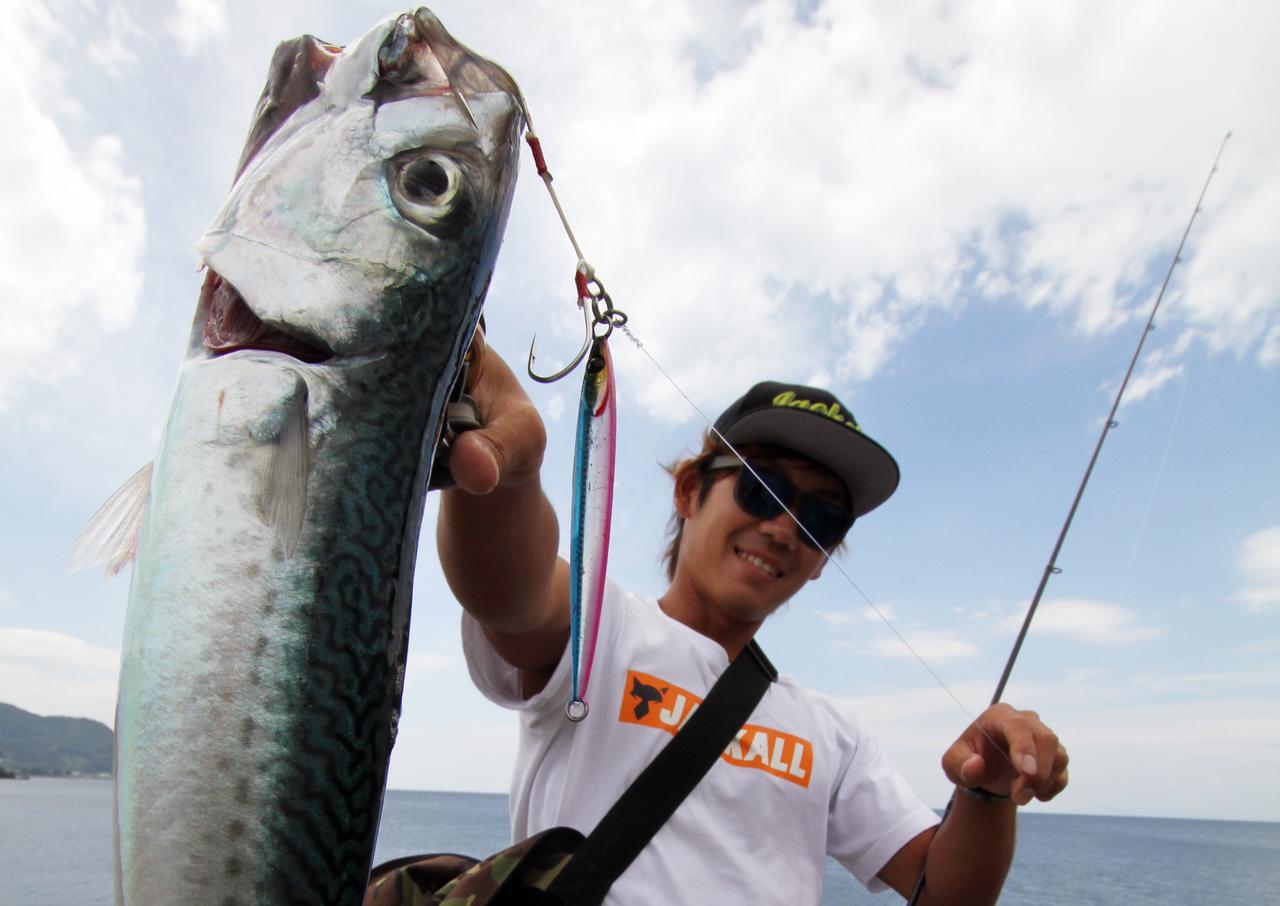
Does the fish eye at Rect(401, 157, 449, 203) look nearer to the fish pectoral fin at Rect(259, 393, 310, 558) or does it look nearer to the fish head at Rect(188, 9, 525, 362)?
the fish head at Rect(188, 9, 525, 362)

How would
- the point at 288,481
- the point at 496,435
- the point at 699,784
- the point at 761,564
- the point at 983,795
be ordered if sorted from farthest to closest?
the point at 761,564 → the point at 983,795 → the point at 699,784 → the point at 496,435 → the point at 288,481

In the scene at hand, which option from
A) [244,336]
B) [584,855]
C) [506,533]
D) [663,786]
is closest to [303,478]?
[244,336]

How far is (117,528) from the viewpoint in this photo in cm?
125

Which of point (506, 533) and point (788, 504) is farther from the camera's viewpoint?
point (788, 504)

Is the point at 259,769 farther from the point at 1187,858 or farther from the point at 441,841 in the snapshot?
the point at 1187,858

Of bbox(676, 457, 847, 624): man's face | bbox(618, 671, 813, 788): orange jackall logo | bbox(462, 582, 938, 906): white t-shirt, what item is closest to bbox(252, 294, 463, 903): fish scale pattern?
bbox(462, 582, 938, 906): white t-shirt

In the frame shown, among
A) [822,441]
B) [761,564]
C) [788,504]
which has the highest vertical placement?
[822,441]

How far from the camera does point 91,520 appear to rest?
1284 millimetres

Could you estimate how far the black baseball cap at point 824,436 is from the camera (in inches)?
117

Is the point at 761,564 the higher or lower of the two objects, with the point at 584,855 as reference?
higher

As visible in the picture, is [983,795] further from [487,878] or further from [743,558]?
[487,878]

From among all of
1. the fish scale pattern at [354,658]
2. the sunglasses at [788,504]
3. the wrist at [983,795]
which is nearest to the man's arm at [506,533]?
the fish scale pattern at [354,658]

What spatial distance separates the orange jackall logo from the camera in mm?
2400

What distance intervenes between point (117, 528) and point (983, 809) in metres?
2.51
